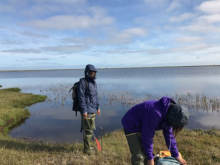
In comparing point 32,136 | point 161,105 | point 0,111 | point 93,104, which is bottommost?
point 32,136

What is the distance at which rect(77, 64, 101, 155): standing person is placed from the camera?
4833 mm

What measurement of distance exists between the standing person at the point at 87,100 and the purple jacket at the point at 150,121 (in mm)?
2035

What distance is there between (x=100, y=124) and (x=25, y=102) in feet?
34.4

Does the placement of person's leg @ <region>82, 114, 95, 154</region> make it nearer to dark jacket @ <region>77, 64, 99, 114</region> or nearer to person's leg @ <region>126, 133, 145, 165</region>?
dark jacket @ <region>77, 64, 99, 114</region>

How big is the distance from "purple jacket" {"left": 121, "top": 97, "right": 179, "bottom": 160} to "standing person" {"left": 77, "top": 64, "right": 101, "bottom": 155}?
204 centimetres

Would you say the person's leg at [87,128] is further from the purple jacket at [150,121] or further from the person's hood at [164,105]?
the person's hood at [164,105]

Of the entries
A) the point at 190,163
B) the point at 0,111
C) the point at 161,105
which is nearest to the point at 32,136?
the point at 0,111

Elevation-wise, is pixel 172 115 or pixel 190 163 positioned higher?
pixel 172 115

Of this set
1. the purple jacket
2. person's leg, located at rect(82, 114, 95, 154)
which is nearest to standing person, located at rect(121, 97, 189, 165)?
the purple jacket

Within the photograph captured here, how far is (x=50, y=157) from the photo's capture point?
5020mm

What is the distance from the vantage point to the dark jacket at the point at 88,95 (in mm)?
4824

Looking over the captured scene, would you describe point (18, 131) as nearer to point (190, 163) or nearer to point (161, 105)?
point (190, 163)

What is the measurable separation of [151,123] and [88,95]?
2697 millimetres

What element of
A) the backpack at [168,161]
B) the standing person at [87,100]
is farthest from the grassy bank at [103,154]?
the backpack at [168,161]
